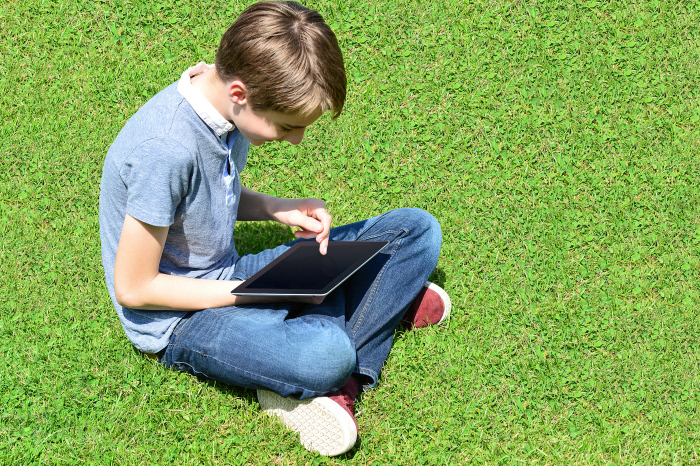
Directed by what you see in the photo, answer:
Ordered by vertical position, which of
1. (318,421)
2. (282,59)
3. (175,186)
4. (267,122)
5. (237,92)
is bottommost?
(318,421)

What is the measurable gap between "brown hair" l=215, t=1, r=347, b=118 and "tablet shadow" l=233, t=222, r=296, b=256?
1.63m

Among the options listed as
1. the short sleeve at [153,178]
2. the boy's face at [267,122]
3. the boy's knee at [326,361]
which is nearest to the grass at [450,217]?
the boy's knee at [326,361]

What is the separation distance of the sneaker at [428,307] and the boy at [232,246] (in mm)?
248

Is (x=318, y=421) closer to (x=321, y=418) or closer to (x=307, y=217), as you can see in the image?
(x=321, y=418)

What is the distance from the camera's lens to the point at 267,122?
2.77 m

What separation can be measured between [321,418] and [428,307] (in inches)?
38.3

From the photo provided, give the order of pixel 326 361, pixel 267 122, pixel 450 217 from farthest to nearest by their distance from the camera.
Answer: pixel 450 217
pixel 326 361
pixel 267 122

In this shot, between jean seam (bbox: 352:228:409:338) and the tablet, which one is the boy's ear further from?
jean seam (bbox: 352:228:409:338)

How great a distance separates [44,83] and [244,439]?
10.2 feet

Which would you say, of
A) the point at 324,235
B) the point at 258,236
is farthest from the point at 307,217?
the point at 258,236

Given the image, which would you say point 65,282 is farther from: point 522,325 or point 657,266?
point 657,266

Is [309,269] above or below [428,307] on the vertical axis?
above

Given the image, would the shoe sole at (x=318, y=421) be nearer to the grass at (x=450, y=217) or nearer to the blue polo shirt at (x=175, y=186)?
the grass at (x=450, y=217)

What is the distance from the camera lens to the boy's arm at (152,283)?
2.68 m
